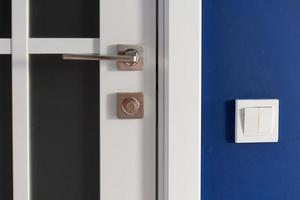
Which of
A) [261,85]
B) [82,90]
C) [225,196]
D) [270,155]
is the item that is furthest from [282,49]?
[82,90]

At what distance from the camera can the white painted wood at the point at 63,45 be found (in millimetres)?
951

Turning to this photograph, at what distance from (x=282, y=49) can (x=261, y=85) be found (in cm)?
10

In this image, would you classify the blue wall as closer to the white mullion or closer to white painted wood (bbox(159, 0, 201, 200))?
white painted wood (bbox(159, 0, 201, 200))

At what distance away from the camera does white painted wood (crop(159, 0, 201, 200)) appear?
93 cm

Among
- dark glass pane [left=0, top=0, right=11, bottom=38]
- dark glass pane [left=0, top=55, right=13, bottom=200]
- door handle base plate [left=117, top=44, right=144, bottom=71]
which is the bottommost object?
dark glass pane [left=0, top=55, right=13, bottom=200]

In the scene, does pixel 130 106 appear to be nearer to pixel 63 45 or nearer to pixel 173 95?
pixel 173 95

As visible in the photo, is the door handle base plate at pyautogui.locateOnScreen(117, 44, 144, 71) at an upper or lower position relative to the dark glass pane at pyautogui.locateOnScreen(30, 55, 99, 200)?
upper

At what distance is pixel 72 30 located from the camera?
0.97 metres

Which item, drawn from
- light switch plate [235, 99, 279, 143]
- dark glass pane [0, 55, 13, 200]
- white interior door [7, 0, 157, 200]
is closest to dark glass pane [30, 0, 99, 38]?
white interior door [7, 0, 157, 200]

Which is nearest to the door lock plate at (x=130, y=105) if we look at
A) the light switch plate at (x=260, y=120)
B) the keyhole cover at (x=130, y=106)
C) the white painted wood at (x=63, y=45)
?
the keyhole cover at (x=130, y=106)

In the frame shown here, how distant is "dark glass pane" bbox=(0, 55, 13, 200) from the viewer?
3.15 feet

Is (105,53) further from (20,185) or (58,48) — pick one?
(20,185)

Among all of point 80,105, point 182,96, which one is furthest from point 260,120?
point 80,105

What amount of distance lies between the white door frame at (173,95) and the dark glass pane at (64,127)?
0.03 metres
